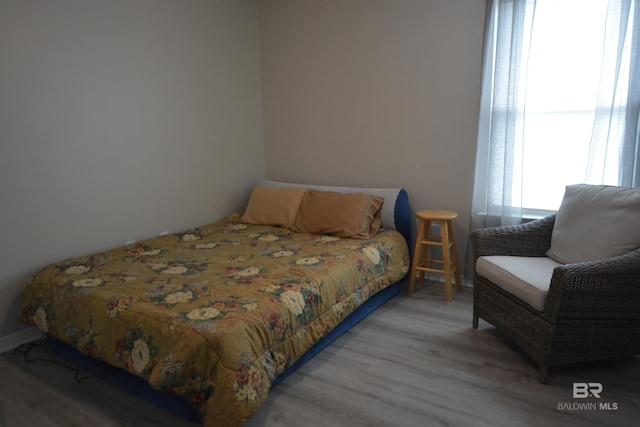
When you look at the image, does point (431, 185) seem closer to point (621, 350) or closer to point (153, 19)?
point (621, 350)

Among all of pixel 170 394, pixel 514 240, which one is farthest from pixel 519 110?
pixel 170 394

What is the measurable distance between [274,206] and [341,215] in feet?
2.16

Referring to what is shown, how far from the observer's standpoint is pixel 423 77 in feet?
10.6

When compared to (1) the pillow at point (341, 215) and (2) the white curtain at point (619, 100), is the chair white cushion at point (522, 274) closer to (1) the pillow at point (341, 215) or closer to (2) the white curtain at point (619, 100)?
(2) the white curtain at point (619, 100)

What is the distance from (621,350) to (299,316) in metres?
1.60

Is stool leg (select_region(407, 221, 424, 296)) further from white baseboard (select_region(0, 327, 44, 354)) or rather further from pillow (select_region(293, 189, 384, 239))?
white baseboard (select_region(0, 327, 44, 354))

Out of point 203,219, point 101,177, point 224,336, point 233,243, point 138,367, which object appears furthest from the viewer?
point 203,219

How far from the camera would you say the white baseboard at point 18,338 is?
97.0 inches

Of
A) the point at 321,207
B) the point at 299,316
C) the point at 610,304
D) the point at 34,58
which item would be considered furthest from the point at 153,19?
the point at 610,304

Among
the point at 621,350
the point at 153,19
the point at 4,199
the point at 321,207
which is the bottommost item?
the point at 621,350

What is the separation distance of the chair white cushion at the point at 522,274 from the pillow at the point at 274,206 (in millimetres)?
1529

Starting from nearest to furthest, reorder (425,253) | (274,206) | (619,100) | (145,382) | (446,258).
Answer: (145,382) → (619,100) → (446,258) → (425,253) → (274,206)

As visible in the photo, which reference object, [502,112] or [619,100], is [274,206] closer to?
[502,112]

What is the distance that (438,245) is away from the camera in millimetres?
3170
